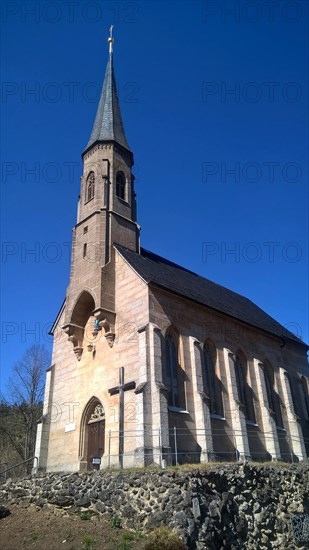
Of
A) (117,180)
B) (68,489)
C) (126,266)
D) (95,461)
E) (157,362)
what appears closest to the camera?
(68,489)

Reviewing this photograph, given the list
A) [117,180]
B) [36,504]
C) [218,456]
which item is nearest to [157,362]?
[218,456]

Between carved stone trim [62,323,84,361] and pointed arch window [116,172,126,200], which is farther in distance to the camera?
pointed arch window [116,172,126,200]

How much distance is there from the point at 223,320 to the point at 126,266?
23.8 feet

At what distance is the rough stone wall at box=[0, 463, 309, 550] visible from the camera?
13.9 meters

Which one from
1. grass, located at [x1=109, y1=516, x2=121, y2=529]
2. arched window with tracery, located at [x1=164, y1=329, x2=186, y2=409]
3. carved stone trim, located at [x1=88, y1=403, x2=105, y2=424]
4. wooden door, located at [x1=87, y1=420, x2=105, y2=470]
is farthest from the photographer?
carved stone trim, located at [x1=88, y1=403, x2=105, y2=424]

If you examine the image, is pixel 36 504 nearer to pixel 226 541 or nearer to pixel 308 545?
pixel 226 541

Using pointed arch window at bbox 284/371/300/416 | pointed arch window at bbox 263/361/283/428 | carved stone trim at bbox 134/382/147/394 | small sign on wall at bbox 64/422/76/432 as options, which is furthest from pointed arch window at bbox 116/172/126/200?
pointed arch window at bbox 284/371/300/416

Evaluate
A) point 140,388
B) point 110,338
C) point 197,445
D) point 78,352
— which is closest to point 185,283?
point 110,338

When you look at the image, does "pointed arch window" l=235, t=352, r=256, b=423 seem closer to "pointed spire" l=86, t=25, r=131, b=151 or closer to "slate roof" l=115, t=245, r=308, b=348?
"slate roof" l=115, t=245, r=308, b=348

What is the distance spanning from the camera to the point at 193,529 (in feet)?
43.8

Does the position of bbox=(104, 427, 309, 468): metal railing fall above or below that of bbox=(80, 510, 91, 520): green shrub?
above

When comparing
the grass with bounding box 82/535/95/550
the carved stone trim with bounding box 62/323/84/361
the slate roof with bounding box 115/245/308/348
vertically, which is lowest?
the grass with bounding box 82/535/95/550

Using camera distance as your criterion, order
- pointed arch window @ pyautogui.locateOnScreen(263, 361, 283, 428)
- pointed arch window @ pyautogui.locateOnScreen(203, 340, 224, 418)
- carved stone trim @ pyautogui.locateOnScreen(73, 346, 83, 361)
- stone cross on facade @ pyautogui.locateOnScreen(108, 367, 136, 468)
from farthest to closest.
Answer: pointed arch window @ pyautogui.locateOnScreen(263, 361, 283, 428) → carved stone trim @ pyautogui.locateOnScreen(73, 346, 83, 361) → pointed arch window @ pyautogui.locateOnScreen(203, 340, 224, 418) → stone cross on facade @ pyautogui.locateOnScreen(108, 367, 136, 468)

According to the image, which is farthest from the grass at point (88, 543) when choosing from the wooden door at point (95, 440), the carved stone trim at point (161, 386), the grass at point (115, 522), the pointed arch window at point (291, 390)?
the pointed arch window at point (291, 390)
